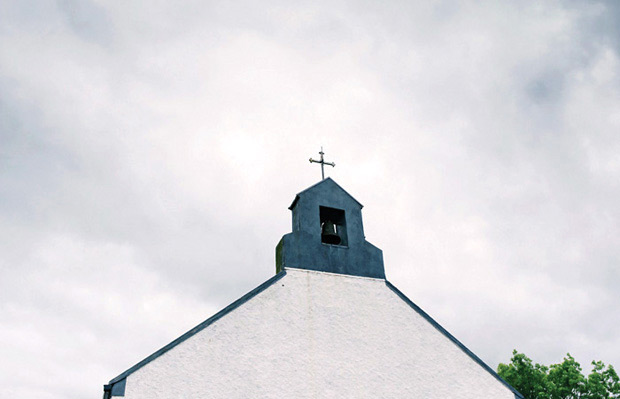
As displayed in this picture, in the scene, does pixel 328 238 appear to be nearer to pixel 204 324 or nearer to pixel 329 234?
pixel 329 234

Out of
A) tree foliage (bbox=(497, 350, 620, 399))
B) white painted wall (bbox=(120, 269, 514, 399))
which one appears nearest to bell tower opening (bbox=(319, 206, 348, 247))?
white painted wall (bbox=(120, 269, 514, 399))

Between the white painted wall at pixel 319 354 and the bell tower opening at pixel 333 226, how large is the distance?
4.65 feet

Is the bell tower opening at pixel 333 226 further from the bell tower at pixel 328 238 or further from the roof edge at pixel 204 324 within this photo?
the roof edge at pixel 204 324

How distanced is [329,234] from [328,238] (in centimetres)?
19

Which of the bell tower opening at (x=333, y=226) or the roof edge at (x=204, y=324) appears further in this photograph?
the bell tower opening at (x=333, y=226)

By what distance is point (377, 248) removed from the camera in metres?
12.6

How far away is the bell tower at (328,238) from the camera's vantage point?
11.7m

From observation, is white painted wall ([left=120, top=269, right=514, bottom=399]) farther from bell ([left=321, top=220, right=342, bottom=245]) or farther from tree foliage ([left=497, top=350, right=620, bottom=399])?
tree foliage ([left=497, top=350, right=620, bottom=399])

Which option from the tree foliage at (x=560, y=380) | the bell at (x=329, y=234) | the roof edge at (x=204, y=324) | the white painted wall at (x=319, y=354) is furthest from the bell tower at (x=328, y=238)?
the tree foliage at (x=560, y=380)

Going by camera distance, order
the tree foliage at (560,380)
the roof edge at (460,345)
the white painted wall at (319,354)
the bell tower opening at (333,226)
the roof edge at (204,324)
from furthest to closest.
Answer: the tree foliage at (560,380) → the bell tower opening at (333,226) → the roof edge at (460,345) → the white painted wall at (319,354) → the roof edge at (204,324)

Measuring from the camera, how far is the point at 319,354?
1017 cm

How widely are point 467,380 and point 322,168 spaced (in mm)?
6731

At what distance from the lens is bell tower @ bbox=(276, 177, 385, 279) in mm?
11664

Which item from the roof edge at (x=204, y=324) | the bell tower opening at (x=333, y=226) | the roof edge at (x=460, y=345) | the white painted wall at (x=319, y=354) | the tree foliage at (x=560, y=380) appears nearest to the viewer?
the roof edge at (x=204, y=324)
